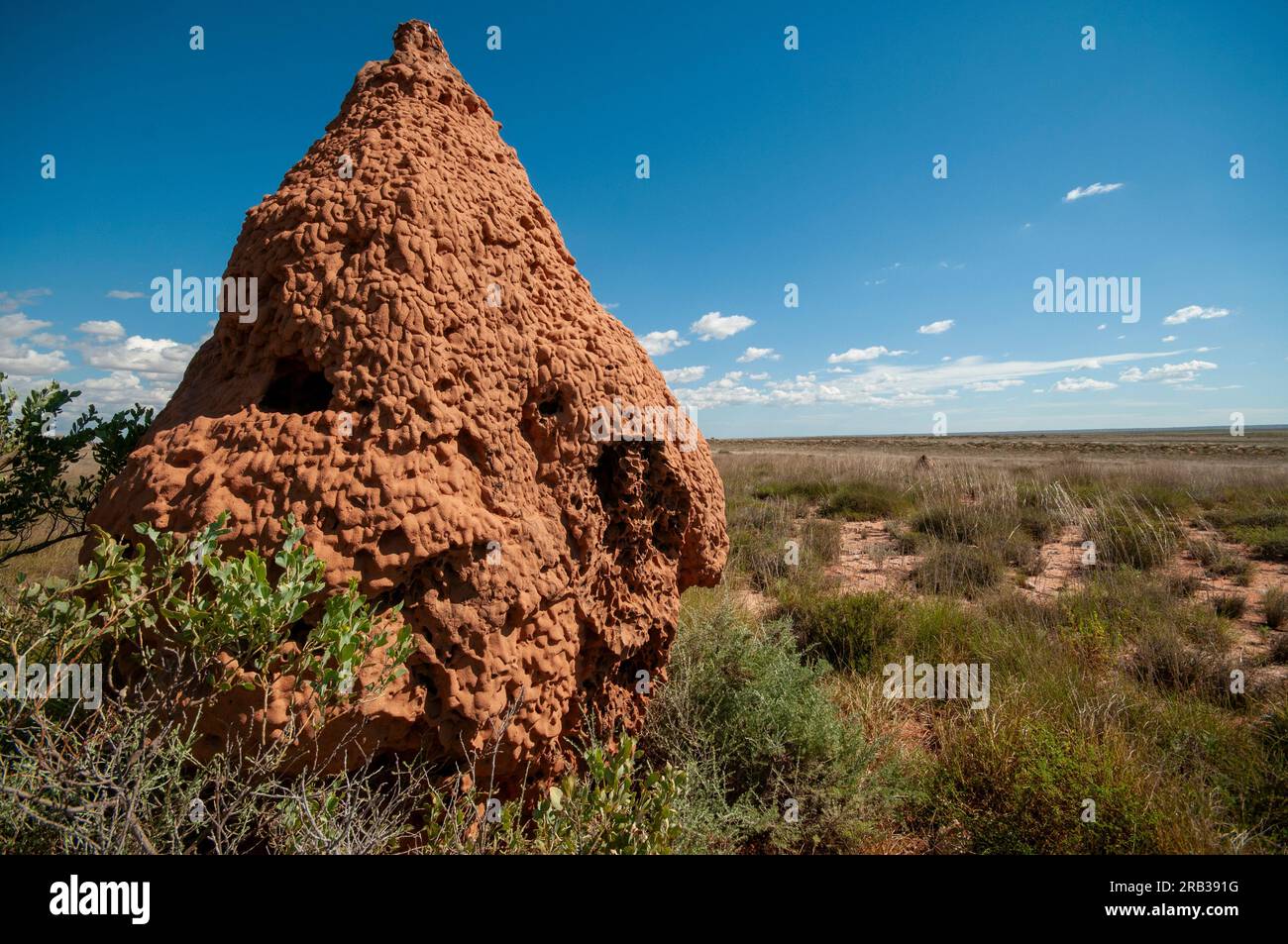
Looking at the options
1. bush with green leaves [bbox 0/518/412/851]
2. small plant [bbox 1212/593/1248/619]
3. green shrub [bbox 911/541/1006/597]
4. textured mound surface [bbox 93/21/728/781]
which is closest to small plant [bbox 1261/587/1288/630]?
small plant [bbox 1212/593/1248/619]

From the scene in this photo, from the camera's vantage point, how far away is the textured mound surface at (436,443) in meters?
1.69

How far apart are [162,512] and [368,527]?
1.76 feet

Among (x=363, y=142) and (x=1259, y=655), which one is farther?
(x=1259, y=655)

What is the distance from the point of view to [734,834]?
2260 millimetres

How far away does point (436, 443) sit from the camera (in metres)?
1.92

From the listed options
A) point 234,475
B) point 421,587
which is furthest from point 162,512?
point 421,587

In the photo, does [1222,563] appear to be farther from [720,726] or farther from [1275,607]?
[720,726]

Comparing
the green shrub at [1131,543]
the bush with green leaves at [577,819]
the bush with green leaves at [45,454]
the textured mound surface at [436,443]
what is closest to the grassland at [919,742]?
the bush with green leaves at [577,819]

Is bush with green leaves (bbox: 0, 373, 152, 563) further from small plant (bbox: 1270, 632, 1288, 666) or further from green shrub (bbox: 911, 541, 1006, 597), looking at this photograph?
small plant (bbox: 1270, 632, 1288, 666)

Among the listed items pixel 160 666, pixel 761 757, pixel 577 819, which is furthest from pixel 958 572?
pixel 160 666

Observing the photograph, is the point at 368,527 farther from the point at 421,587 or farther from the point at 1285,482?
the point at 1285,482

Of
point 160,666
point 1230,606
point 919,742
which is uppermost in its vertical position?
point 160,666

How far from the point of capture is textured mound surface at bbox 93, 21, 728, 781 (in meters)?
1.69

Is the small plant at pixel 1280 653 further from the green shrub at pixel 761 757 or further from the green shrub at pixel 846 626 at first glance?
the green shrub at pixel 761 757
